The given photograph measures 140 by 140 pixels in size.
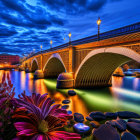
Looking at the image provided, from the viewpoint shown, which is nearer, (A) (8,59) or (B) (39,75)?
(B) (39,75)

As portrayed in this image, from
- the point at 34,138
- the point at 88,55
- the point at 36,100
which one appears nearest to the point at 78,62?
the point at 88,55

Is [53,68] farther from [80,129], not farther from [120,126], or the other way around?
[80,129]

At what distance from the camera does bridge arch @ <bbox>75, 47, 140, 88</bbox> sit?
11.0 m

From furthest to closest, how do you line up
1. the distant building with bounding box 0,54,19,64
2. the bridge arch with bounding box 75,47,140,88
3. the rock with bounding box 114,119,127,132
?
1. the distant building with bounding box 0,54,19,64
2. the bridge arch with bounding box 75,47,140,88
3. the rock with bounding box 114,119,127,132

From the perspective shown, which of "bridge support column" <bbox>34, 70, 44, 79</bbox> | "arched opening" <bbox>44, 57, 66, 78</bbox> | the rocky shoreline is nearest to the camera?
the rocky shoreline

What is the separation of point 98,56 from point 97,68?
291cm

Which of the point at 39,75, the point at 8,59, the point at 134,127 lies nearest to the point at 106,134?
the point at 134,127

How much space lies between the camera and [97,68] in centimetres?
1348

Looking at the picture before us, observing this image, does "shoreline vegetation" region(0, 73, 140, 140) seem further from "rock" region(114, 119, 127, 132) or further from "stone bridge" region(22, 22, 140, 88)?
"stone bridge" region(22, 22, 140, 88)

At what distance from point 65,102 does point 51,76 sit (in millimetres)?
18360

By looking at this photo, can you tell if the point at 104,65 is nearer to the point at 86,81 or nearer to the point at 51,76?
the point at 86,81

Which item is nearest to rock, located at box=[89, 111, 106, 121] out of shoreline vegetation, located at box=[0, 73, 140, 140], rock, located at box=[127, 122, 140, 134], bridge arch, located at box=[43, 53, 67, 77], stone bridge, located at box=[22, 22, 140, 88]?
rock, located at box=[127, 122, 140, 134]

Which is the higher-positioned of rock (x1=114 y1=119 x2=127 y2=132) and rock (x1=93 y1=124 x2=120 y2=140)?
rock (x1=93 y1=124 x2=120 y2=140)

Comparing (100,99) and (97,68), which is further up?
(97,68)
